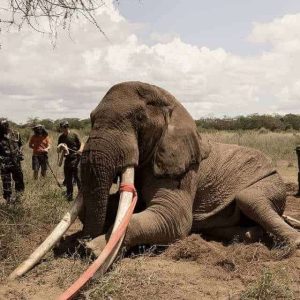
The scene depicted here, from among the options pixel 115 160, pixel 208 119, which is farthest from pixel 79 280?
pixel 208 119

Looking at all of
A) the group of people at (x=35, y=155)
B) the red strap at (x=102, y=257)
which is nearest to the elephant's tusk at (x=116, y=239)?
the red strap at (x=102, y=257)

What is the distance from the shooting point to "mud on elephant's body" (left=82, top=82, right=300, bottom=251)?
251 inches

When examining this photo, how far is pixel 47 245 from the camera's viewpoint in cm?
593

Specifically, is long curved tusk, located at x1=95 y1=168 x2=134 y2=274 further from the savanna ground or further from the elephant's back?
the elephant's back

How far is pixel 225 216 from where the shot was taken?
7.73m

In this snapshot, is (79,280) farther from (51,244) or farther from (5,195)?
(5,195)

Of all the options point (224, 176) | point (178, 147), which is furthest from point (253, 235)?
point (178, 147)

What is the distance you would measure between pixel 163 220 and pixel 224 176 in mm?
1489

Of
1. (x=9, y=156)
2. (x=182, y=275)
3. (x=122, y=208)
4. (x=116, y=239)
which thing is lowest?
(x=182, y=275)

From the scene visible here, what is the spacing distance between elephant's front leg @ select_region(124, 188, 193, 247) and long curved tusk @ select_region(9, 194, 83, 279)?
680 mm

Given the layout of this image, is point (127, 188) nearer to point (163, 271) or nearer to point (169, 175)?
point (169, 175)

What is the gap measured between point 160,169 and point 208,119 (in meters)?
51.2

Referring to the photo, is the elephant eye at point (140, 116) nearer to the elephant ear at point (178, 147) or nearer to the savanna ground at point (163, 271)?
the elephant ear at point (178, 147)

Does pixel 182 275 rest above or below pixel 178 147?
below
